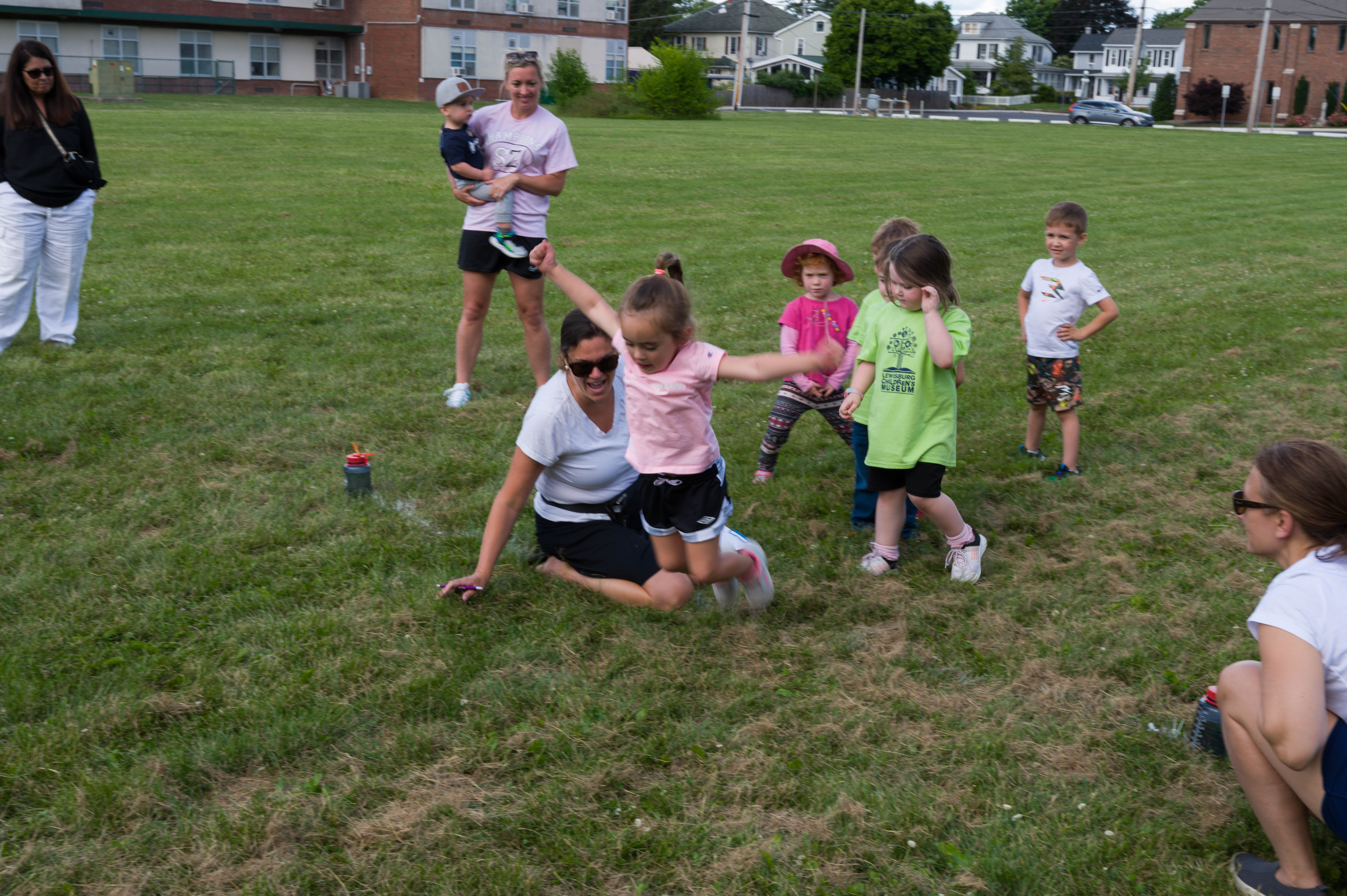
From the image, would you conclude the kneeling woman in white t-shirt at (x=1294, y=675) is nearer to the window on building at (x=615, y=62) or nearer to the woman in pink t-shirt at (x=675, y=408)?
the woman in pink t-shirt at (x=675, y=408)

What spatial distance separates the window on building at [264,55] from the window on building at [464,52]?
8879 millimetres

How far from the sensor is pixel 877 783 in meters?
3.28

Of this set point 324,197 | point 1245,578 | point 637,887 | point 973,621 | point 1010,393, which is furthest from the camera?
point 324,197

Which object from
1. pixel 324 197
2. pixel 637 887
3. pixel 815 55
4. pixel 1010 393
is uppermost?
pixel 815 55

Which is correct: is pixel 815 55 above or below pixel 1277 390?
above

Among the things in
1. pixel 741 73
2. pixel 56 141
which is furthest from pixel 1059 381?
pixel 741 73

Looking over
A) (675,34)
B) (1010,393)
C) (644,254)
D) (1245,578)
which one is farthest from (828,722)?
(675,34)

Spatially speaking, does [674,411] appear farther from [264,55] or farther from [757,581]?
[264,55]

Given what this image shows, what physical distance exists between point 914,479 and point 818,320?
127cm

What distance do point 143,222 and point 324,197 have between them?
3.08m

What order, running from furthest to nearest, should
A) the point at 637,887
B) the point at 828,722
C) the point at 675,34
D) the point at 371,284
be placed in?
the point at 675,34 < the point at 371,284 < the point at 828,722 < the point at 637,887

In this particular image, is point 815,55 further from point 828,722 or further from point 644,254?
point 828,722

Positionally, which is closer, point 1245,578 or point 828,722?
point 828,722

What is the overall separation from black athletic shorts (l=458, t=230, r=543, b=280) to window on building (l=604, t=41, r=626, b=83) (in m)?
61.1
